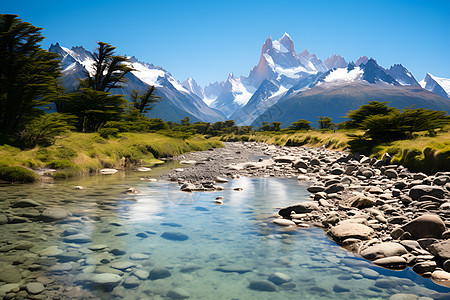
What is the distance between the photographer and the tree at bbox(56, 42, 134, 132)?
21.8 m

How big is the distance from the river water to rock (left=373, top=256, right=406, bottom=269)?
0.14 meters

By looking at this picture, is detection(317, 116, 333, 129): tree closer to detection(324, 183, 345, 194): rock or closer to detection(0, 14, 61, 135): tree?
detection(324, 183, 345, 194): rock

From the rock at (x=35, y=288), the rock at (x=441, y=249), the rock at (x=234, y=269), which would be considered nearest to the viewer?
the rock at (x=35, y=288)

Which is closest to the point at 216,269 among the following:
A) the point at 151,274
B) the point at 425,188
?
the point at 151,274

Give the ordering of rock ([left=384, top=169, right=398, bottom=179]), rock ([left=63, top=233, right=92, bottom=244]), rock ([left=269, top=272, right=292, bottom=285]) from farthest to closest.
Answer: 1. rock ([left=384, top=169, right=398, bottom=179])
2. rock ([left=63, top=233, right=92, bottom=244])
3. rock ([left=269, top=272, right=292, bottom=285])

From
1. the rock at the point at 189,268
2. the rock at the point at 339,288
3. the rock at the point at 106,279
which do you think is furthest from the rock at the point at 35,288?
the rock at the point at 339,288

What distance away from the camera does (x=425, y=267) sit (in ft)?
11.8

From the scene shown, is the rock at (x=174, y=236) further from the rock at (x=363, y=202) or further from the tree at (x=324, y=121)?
the tree at (x=324, y=121)

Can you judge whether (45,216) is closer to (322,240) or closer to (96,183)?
(96,183)

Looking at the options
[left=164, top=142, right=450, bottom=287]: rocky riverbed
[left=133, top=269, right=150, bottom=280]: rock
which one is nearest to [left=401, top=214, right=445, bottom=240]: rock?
[left=164, top=142, right=450, bottom=287]: rocky riverbed

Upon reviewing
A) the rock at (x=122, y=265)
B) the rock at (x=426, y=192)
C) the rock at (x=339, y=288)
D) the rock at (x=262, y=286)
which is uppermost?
the rock at (x=426, y=192)

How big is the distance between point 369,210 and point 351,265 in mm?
2934

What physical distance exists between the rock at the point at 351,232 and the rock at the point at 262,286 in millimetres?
2216

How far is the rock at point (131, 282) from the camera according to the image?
11.0 ft
